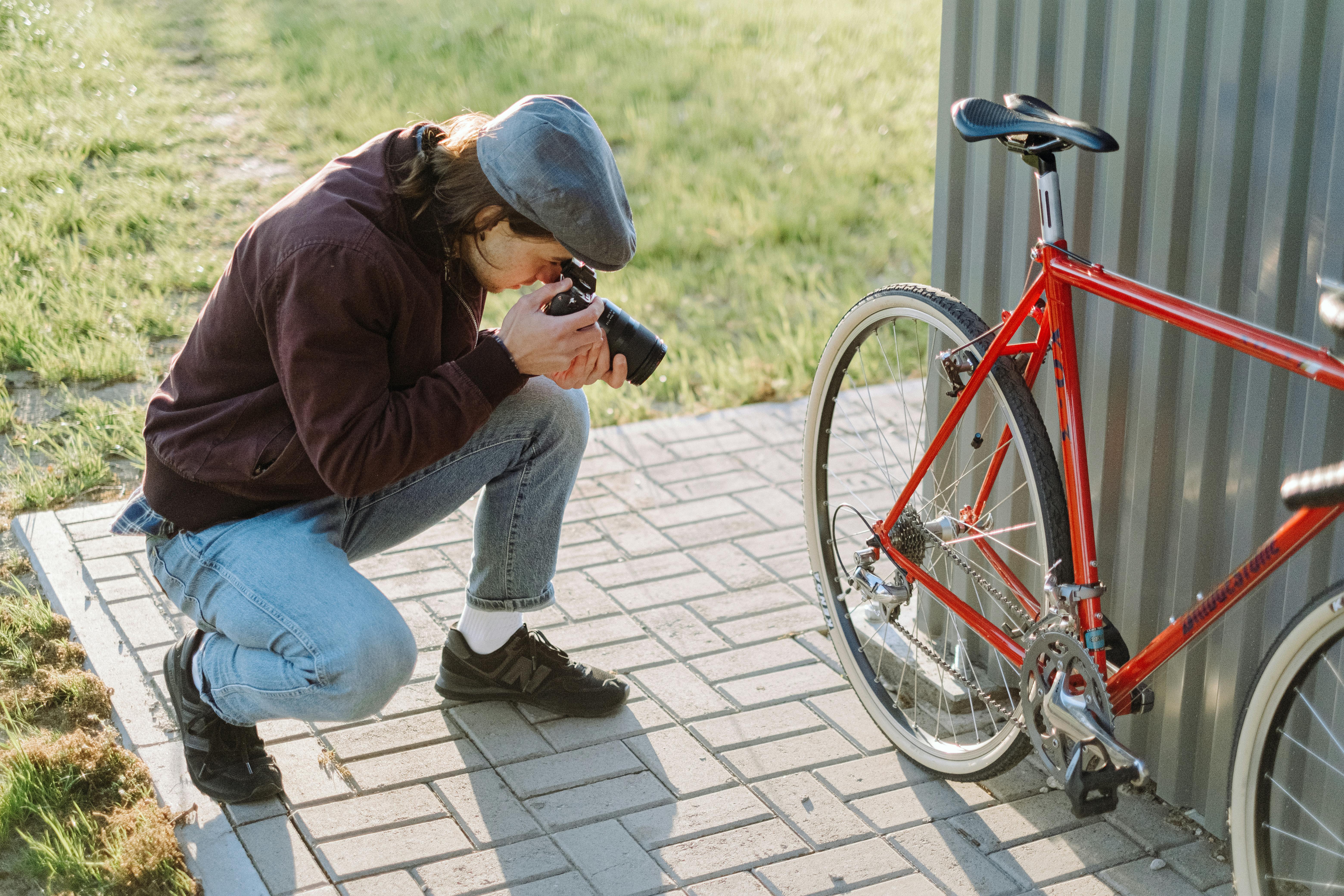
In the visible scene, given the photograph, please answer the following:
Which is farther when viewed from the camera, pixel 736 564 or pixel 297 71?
pixel 297 71

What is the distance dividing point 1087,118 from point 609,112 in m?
5.84

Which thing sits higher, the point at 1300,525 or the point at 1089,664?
the point at 1300,525

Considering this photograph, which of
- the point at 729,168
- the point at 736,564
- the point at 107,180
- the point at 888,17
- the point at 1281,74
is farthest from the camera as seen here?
the point at 888,17

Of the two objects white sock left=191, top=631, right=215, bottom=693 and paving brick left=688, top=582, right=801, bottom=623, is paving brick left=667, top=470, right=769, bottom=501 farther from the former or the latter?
white sock left=191, top=631, right=215, bottom=693

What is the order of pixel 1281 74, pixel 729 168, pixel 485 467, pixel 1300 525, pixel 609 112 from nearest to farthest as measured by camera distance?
pixel 1300 525 → pixel 1281 74 → pixel 485 467 → pixel 729 168 → pixel 609 112

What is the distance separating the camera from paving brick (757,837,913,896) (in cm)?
256

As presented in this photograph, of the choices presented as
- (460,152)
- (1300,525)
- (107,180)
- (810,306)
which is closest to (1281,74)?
(1300,525)

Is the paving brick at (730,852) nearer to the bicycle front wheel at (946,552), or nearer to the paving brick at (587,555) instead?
the bicycle front wheel at (946,552)

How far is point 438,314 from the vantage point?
261 centimetres

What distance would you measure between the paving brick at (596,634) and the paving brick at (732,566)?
0.35 m

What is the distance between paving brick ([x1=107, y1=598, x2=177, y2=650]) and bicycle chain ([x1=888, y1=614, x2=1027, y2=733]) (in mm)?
1807

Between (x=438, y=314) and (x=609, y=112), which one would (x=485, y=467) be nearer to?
(x=438, y=314)

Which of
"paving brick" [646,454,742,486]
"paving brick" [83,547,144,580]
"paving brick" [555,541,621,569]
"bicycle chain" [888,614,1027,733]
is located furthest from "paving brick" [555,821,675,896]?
"paving brick" [646,454,742,486]

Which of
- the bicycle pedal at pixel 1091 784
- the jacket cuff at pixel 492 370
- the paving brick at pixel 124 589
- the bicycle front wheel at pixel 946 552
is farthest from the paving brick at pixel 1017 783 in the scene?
the paving brick at pixel 124 589
